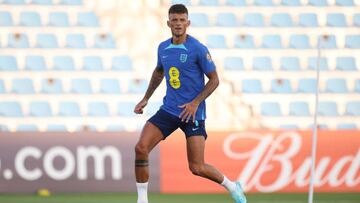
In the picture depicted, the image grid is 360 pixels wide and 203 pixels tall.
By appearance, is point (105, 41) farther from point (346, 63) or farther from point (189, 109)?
point (189, 109)

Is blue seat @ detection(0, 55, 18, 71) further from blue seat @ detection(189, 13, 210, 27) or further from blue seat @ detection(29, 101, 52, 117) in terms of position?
blue seat @ detection(189, 13, 210, 27)

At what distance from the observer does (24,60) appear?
40.7 ft

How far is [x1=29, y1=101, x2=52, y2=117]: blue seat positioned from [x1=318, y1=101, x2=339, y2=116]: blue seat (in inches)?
149

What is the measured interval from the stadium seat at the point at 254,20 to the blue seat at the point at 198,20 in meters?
0.58

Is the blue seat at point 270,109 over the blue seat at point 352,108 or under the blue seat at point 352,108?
over

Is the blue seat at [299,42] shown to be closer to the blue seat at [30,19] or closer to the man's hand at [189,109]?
the blue seat at [30,19]

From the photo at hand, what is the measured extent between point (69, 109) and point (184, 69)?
5313mm

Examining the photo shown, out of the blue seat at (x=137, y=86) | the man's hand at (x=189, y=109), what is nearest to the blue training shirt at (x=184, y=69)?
the man's hand at (x=189, y=109)

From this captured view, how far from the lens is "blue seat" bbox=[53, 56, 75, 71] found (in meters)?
12.4

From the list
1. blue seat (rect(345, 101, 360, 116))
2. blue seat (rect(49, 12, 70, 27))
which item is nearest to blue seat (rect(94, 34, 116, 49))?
blue seat (rect(49, 12, 70, 27))

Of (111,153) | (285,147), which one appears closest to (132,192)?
(111,153)

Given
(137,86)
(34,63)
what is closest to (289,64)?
(137,86)

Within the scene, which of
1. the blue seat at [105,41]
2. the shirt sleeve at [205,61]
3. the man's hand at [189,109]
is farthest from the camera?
the blue seat at [105,41]

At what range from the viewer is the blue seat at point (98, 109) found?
40.1ft
